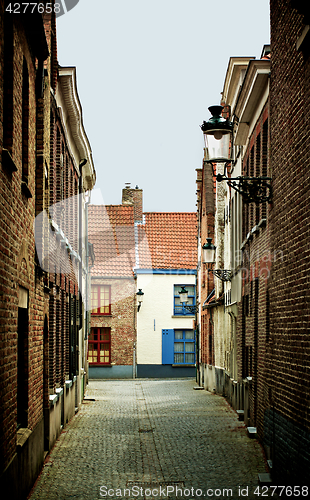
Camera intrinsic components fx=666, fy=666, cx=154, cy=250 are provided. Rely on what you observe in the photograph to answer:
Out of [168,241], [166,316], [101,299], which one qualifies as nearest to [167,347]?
[166,316]

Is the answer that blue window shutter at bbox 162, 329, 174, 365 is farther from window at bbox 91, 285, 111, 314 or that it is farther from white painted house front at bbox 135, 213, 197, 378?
window at bbox 91, 285, 111, 314

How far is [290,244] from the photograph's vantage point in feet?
27.2

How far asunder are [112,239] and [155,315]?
5306 millimetres

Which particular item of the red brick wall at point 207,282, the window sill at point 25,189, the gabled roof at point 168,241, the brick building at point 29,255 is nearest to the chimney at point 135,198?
the gabled roof at point 168,241

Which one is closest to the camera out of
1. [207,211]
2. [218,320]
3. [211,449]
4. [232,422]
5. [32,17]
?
[32,17]

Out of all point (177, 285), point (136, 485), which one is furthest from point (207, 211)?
point (136, 485)

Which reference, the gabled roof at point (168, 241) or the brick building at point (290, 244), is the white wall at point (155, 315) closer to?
the gabled roof at point (168, 241)

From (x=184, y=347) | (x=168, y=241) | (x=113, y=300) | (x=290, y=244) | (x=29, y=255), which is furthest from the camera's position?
(x=168, y=241)

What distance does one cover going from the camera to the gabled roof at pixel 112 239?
3653 cm

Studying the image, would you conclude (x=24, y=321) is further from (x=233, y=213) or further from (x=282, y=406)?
(x=233, y=213)

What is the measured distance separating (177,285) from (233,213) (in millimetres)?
17453

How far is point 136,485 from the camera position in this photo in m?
9.13

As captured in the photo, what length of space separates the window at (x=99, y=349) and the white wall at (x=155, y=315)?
5.36 ft

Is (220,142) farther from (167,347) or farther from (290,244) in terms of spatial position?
(167,347)
